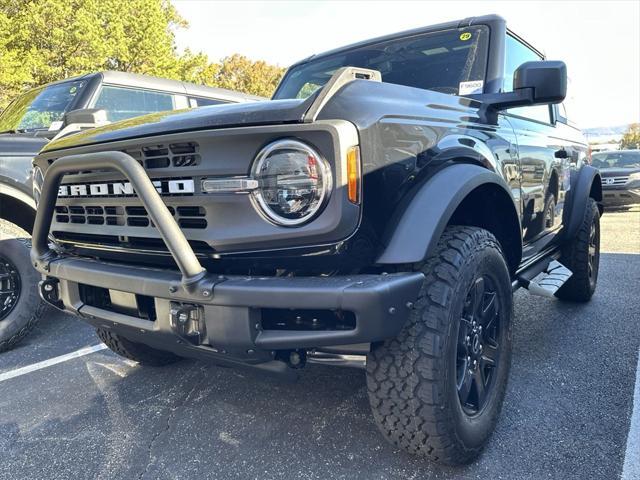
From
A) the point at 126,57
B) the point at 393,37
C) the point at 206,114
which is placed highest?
the point at 126,57

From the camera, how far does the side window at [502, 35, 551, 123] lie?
290 cm

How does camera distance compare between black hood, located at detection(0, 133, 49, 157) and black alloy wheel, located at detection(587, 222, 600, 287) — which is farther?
black alloy wheel, located at detection(587, 222, 600, 287)

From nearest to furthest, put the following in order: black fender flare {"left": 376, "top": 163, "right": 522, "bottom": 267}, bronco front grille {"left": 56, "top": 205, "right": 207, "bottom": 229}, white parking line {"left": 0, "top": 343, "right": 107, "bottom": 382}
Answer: black fender flare {"left": 376, "top": 163, "right": 522, "bottom": 267}, bronco front grille {"left": 56, "top": 205, "right": 207, "bottom": 229}, white parking line {"left": 0, "top": 343, "right": 107, "bottom": 382}

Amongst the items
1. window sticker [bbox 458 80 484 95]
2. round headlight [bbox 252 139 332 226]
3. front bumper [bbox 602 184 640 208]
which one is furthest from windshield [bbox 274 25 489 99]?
front bumper [bbox 602 184 640 208]

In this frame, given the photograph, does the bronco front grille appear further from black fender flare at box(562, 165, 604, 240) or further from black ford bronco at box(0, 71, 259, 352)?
black fender flare at box(562, 165, 604, 240)

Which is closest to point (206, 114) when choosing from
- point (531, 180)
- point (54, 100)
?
point (531, 180)

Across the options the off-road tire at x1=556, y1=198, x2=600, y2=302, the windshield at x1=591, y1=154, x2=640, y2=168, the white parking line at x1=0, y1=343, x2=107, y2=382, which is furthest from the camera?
the windshield at x1=591, y1=154, x2=640, y2=168

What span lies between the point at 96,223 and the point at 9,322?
2054 millimetres

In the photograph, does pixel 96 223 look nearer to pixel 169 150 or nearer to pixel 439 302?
pixel 169 150

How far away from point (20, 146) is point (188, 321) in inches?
114

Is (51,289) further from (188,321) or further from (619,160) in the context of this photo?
(619,160)

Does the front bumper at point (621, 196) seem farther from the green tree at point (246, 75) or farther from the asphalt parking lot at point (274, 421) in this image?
the green tree at point (246, 75)

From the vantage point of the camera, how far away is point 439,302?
1767 millimetres

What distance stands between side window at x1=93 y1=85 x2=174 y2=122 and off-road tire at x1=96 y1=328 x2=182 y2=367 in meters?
2.55
